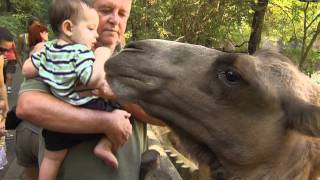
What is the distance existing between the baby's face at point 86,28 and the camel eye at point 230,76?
1011mm

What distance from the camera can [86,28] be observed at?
12.5 ft

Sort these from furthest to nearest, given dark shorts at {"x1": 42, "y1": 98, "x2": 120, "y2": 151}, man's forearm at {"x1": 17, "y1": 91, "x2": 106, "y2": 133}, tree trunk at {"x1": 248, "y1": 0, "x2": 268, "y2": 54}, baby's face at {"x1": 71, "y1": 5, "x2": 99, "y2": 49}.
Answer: tree trunk at {"x1": 248, "y1": 0, "x2": 268, "y2": 54} → baby's face at {"x1": 71, "y1": 5, "x2": 99, "y2": 49} → dark shorts at {"x1": 42, "y1": 98, "x2": 120, "y2": 151} → man's forearm at {"x1": 17, "y1": 91, "x2": 106, "y2": 133}

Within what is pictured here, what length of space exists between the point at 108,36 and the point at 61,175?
938 millimetres

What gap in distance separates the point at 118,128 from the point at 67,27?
78 cm

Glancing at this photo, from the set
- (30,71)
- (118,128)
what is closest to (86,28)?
(30,71)

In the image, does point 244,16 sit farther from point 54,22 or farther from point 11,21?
point 11,21

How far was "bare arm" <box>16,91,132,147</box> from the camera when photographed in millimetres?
3562

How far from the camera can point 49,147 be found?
3754 millimetres

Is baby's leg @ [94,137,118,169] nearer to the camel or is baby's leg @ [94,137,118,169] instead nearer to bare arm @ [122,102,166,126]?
bare arm @ [122,102,166,126]

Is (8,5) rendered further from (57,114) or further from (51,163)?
(57,114)

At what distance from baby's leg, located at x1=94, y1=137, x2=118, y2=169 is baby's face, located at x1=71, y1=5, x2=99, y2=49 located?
0.62 m

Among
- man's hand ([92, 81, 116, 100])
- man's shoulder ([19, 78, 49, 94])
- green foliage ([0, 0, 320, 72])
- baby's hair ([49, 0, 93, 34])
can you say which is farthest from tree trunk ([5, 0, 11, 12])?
man's hand ([92, 81, 116, 100])

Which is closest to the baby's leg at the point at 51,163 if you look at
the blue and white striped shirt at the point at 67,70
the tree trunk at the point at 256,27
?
the blue and white striped shirt at the point at 67,70

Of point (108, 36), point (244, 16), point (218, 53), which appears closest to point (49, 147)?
point (108, 36)
